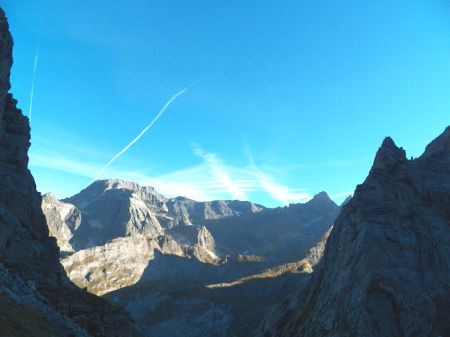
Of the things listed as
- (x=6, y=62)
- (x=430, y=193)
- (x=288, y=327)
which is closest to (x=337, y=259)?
(x=288, y=327)

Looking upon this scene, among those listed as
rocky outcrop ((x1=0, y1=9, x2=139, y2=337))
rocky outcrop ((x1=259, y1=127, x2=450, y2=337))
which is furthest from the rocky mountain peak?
rocky outcrop ((x1=0, y1=9, x2=139, y2=337))

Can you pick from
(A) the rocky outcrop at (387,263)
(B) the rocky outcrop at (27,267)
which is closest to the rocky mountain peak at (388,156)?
(A) the rocky outcrop at (387,263)

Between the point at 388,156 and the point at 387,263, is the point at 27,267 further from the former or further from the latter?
the point at 388,156

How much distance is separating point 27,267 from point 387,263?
66.1m

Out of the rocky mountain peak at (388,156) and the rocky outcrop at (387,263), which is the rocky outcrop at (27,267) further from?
the rocky mountain peak at (388,156)

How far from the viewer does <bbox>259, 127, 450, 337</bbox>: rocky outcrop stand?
75938 millimetres

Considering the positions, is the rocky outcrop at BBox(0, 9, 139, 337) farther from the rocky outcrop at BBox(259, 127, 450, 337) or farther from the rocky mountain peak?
the rocky mountain peak

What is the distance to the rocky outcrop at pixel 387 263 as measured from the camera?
Answer: 75938 millimetres

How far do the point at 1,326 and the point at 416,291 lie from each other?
71.0 meters

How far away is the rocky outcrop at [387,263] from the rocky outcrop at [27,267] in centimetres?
A: 4109

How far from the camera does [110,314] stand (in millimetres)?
74188

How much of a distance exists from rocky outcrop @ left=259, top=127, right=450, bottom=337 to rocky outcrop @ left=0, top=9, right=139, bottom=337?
41094 millimetres

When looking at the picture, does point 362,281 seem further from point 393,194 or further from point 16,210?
point 16,210

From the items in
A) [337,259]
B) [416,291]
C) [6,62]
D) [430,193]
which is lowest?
[416,291]
